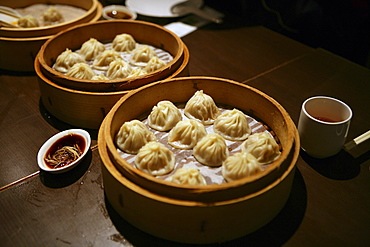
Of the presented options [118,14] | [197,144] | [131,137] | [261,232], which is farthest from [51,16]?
[261,232]

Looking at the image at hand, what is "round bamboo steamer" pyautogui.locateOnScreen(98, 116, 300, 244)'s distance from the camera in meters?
Result: 1.56

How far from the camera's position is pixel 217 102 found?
2.40 metres

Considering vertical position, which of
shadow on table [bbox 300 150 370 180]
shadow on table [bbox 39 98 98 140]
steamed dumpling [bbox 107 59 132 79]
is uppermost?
steamed dumpling [bbox 107 59 132 79]

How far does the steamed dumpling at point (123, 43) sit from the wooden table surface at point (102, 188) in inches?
23.8

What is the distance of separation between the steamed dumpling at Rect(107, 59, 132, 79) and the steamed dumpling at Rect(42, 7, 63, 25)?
1.27 m

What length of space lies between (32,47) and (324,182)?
102 inches

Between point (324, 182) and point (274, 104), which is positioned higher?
point (274, 104)

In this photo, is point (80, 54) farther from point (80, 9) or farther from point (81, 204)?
point (81, 204)

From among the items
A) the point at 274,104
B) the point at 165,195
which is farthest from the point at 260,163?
the point at 165,195

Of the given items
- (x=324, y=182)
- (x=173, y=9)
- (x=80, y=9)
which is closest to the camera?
(x=324, y=182)

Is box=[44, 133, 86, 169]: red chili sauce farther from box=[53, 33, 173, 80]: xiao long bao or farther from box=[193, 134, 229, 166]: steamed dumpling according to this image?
box=[193, 134, 229, 166]: steamed dumpling

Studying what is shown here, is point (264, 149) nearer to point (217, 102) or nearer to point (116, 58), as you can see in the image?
point (217, 102)

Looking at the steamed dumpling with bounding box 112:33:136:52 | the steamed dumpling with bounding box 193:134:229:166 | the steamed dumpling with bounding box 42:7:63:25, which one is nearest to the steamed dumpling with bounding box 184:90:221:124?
the steamed dumpling with bounding box 193:134:229:166

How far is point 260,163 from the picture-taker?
190 centimetres
